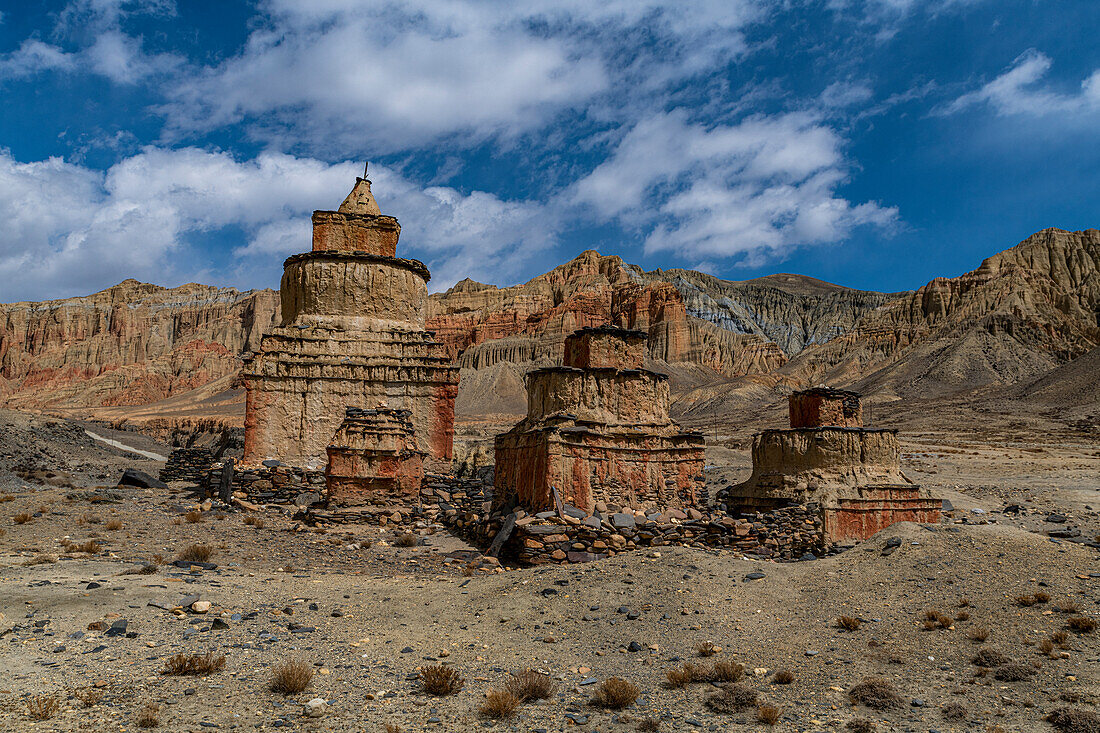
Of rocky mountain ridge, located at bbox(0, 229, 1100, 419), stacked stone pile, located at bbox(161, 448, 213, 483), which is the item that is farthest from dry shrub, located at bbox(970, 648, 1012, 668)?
rocky mountain ridge, located at bbox(0, 229, 1100, 419)

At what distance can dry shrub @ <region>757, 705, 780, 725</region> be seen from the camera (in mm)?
5445

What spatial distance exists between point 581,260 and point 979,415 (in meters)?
110

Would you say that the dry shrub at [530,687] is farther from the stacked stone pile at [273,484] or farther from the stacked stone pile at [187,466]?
the stacked stone pile at [187,466]

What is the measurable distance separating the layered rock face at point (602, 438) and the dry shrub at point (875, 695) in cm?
654

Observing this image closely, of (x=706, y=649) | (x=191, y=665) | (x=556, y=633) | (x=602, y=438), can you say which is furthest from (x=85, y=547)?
(x=706, y=649)

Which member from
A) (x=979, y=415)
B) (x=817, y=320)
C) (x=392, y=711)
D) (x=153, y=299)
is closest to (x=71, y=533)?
(x=392, y=711)

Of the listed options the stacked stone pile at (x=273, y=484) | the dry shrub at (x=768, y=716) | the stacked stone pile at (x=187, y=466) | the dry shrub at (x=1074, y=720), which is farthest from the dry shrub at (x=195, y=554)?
the stacked stone pile at (x=187, y=466)

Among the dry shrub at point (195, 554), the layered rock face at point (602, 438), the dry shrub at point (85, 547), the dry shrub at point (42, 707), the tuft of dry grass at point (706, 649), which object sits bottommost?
the tuft of dry grass at point (706, 649)

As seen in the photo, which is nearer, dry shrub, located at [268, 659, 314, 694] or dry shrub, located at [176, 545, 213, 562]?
dry shrub, located at [268, 659, 314, 694]

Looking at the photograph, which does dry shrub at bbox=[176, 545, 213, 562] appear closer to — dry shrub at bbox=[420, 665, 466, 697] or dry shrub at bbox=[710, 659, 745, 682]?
dry shrub at bbox=[420, 665, 466, 697]

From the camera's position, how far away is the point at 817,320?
173 meters

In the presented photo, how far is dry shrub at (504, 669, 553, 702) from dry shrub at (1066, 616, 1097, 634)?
5184mm

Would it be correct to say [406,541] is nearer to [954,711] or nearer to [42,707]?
[42,707]

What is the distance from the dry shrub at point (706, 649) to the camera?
6.90m
